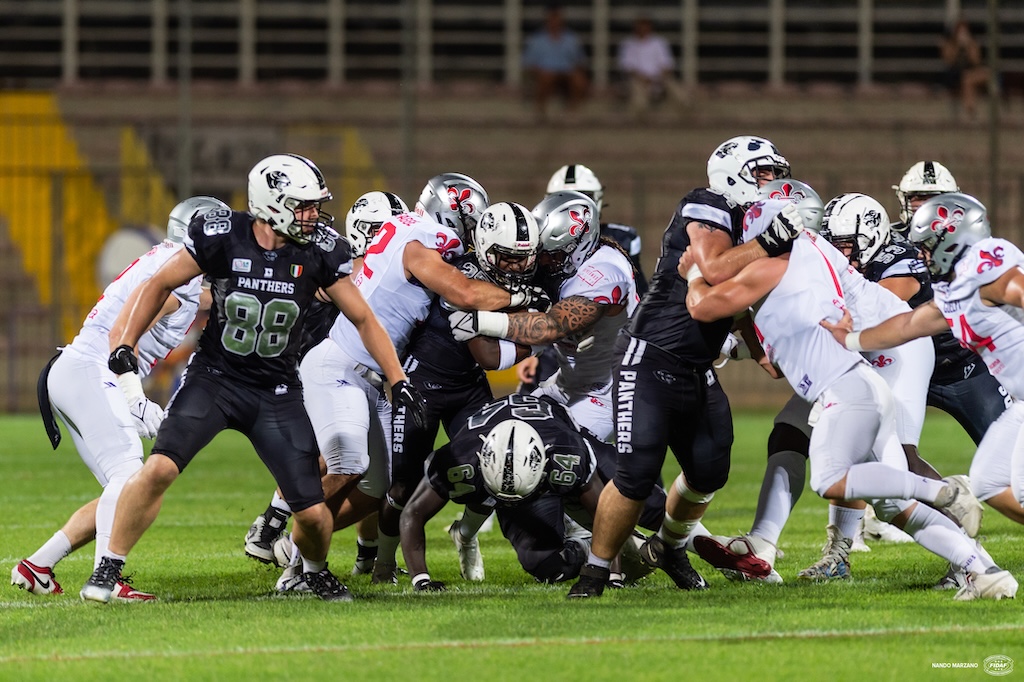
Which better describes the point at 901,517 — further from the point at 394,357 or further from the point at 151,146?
the point at 151,146

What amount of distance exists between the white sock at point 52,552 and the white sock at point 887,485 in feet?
11.3

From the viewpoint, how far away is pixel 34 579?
6.54 m

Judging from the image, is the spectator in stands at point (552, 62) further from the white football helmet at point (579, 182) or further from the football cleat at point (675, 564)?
the football cleat at point (675, 564)

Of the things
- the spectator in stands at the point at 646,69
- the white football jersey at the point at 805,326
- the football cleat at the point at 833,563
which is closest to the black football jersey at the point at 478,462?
the white football jersey at the point at 805,326


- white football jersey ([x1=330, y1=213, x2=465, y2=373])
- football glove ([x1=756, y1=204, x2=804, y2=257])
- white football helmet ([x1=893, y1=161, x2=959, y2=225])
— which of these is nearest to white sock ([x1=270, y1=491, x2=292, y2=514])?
white football jersey ([x1=330, y1=213, x2=465, y2=373])

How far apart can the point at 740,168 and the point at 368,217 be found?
2277 mm

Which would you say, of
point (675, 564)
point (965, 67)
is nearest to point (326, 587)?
point (675, 564)

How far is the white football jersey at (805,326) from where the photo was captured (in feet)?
20.6

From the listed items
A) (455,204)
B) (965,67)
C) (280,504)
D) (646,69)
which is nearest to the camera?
(280,504)

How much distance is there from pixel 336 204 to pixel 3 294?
15.9 ft

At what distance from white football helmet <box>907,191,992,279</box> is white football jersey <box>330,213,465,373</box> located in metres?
2.25

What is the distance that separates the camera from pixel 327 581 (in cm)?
643

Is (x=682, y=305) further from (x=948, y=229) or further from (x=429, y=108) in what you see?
(x=429, y=108)

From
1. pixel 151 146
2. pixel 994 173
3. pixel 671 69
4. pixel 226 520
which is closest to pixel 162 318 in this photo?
pixel 226 520
